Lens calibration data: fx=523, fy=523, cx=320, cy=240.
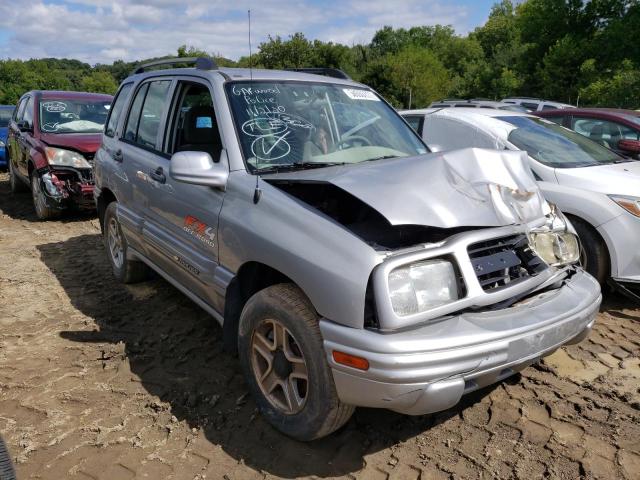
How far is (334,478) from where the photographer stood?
2.51m

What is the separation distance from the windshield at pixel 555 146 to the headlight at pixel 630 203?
664 mm

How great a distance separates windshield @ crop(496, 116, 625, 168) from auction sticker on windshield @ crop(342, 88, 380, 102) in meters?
1.77

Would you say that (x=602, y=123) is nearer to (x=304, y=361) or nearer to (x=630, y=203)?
(x=630, y=203)

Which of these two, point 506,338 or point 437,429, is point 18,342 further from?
point 506,338

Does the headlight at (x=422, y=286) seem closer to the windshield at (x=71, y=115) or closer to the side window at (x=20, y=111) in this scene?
the windshield at (x=71, y=115)

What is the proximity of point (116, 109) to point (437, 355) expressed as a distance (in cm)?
408

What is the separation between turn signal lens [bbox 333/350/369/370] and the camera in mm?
2168

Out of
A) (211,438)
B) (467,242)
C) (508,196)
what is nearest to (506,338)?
(467,242)

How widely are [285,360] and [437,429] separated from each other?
3.05ft

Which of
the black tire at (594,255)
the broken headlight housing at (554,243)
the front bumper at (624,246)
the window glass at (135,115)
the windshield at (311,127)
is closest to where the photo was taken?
the broken headlight housing at (554,243)

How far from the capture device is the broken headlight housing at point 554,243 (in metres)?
2.87

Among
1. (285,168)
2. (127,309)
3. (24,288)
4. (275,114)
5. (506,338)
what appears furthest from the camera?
(24,288)

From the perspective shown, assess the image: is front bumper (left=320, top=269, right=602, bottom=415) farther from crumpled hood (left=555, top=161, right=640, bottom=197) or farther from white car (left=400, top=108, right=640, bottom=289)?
crumpled hood (left=555, top=161, right=640, bottom=197)

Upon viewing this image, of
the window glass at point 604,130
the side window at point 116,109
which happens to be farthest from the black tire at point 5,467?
the window glass at point 604,130
